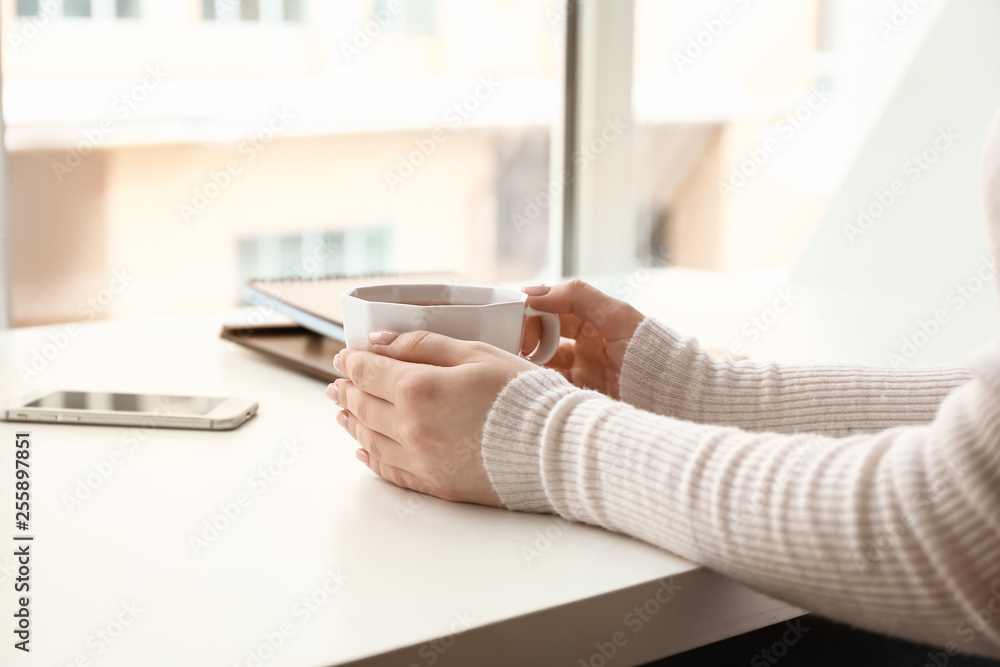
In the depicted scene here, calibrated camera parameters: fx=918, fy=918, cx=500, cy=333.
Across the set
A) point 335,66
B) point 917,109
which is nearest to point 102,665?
point 917,109

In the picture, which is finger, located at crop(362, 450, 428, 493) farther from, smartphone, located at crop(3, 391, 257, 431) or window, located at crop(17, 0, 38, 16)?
window, located at crop(17, 0, 38, 16)

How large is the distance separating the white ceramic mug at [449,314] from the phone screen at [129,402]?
0.56 ft

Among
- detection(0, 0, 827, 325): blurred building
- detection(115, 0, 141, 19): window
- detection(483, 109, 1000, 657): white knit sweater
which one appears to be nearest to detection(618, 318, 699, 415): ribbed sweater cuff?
detection(483, 109, 1000, 657): white knit sweater

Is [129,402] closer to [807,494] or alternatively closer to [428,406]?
[428,406]

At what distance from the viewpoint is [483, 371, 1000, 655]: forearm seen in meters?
0.44

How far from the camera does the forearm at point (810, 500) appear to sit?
44 cm

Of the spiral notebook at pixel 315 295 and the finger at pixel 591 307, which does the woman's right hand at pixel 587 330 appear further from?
the spiral notebook at pixel 315 295

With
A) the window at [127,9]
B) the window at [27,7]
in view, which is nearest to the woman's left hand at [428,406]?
the window at [27,7]

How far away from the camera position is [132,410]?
0.73 meters

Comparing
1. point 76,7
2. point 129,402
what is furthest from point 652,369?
point 76,7

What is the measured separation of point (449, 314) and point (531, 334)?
10cm

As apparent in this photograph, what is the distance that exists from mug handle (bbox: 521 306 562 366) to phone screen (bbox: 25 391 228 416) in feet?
0.88

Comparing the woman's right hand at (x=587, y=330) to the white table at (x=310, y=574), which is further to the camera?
the woman's right hand at (x=587, y=330)

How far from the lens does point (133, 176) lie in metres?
6.72
